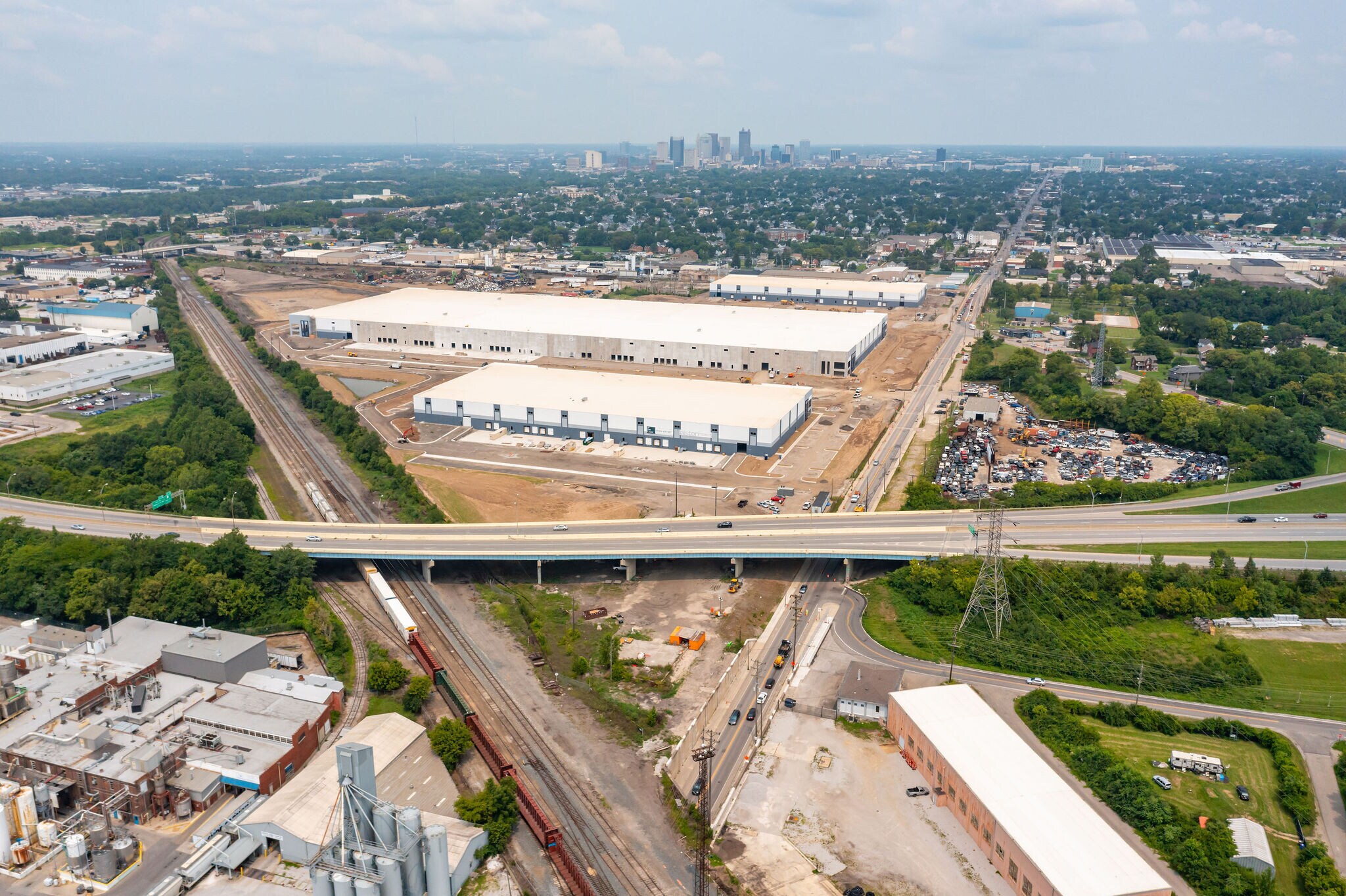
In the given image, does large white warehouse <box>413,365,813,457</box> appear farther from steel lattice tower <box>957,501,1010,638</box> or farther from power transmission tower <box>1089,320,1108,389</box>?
power transmission tower <box>1089,320,1108,389</box>

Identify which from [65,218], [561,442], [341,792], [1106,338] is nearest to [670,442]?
[561,442]

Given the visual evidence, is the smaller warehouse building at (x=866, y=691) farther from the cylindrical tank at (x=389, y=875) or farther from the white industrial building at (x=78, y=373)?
the white industrial building at (x=78, y=373)

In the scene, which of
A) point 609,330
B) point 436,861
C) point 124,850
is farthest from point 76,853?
point 609,330

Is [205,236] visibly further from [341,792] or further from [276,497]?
[341,792]

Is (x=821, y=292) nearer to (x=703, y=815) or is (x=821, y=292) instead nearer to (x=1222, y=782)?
(x=1222, y=782)

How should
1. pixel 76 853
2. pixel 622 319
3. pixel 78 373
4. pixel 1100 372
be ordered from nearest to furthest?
1. pixel 76 853
2. pixel 78 373
3. pixel 1100 372
4. pixel 622 319

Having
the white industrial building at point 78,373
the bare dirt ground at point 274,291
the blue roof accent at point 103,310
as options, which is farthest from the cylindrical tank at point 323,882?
the bare dirt ground at point 274,291
